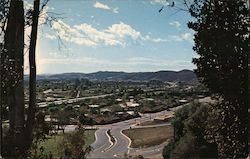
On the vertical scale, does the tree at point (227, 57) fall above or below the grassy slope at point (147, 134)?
above

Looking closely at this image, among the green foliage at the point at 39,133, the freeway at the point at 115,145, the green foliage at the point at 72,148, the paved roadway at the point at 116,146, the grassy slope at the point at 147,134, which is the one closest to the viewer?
the green foliage at the point at 39,133

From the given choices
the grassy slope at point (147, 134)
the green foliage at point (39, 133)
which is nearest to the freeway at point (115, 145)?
the grassy slope at point (147, 134)

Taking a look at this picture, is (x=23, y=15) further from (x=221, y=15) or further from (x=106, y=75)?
(x=106, y=75)

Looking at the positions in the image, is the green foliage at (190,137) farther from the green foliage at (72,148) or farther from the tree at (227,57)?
the tree at (227,57)

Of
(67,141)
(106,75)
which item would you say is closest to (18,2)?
(67,141)

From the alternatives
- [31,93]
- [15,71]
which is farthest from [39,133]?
[15,71]

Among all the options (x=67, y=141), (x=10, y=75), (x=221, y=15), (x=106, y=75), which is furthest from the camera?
(x=106, y=75)

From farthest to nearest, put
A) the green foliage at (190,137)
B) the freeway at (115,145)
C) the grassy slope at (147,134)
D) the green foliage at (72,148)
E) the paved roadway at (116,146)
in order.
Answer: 1. the grassy slope at (147,134)
2. the freeway at (115,145)
3. the paved roadway at (116,146)
4. the green foliage at (190,137)
5. the green foliage at (72,148)
